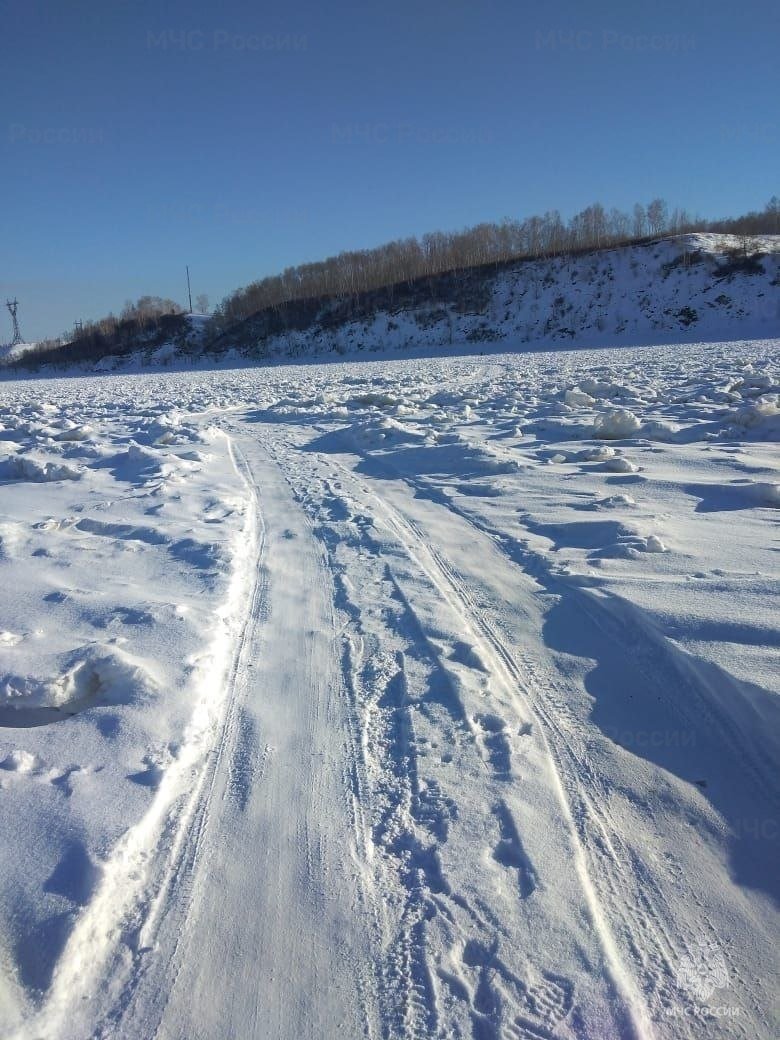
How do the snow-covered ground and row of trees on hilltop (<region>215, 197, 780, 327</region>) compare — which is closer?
the snow-covered ground

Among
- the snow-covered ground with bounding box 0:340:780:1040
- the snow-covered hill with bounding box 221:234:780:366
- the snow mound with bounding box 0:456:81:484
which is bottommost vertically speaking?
the snow-covered ground with bounding box 0:340:780:1040

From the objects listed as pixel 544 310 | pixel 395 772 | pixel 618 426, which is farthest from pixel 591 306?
pixel 395 772

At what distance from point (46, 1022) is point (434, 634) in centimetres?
212

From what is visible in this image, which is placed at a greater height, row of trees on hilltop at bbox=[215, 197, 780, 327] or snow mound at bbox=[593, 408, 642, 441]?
row of trees on hilltop at bbox=[215, 197, 780, 327]

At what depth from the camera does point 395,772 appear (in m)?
2.29

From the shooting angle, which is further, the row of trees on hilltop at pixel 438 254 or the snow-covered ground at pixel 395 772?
the row of trees on hilltop at pixel 438 254

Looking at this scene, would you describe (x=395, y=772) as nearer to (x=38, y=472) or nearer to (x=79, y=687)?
(x=79, y=687)

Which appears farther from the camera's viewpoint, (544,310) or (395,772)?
(544,310)

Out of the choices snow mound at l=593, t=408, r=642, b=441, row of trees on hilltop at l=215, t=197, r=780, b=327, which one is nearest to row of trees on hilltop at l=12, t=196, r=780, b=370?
row of trees on hilltop at l=215, t=197, r=780, b=327

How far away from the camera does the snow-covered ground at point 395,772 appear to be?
158 centimetres

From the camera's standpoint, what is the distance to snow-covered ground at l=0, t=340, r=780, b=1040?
62.0 inches

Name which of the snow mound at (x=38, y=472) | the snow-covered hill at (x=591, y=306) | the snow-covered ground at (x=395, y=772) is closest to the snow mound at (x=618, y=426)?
the snow-covered ground at (x=395, y=772)

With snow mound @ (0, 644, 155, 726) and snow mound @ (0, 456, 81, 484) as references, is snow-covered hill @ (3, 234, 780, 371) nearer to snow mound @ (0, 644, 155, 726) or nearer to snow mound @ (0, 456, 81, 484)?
snow mound @ (0, 456, 81, 484)

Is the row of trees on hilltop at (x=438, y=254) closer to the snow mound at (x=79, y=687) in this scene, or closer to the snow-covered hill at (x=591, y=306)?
the snow-covered hill at (x=591, y=306)
